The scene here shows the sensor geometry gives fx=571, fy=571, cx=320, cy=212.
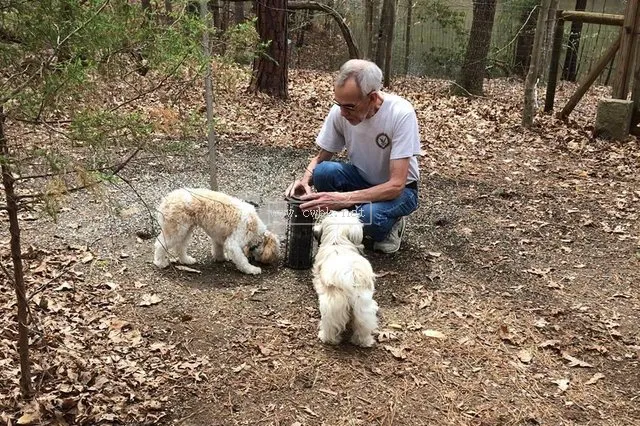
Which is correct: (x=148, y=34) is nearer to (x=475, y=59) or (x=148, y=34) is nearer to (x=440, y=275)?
(x=440, y=275)

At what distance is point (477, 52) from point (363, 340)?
930 cm

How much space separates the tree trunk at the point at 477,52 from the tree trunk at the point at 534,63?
3.07 m

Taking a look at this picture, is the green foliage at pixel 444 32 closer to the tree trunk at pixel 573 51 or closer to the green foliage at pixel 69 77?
the tree trunk at pixel 573 51

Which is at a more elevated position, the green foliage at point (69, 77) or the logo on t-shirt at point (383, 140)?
the green foliage at point (69, 77)

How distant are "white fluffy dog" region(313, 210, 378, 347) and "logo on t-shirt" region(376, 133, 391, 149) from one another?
95 cm

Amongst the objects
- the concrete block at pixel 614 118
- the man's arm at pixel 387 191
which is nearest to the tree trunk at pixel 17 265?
the man's arm at pixel 387 191

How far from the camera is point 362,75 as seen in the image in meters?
3.96

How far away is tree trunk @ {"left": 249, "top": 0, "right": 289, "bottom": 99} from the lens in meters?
8.58

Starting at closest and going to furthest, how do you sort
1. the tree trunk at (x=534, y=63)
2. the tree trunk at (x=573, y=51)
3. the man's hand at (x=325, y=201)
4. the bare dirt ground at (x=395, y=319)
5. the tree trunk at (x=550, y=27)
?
the bare dirt ground at (x=395, y=319), the man's hand at (x=325, y=201), the tree trunk at (x=534, y=63), the tree trunk at (x=550, y=27), the tree trunk at (x=573, y=51)

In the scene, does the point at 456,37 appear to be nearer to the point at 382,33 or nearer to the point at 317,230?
the point at 382,33

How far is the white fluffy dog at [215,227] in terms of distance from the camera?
161 inches

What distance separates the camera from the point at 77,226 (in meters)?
4.84

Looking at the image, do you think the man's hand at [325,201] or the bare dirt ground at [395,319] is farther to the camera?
the man's hand at [325,201]

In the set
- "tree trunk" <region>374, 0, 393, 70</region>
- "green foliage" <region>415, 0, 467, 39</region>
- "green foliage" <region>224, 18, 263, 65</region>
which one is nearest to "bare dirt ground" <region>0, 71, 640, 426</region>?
"green foliage" <region>224, 18, 263, 65</region>
